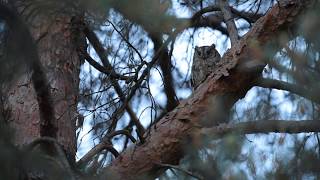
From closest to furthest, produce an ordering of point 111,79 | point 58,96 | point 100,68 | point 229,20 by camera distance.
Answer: point 58,96 < point 111,79 < point 229,20 < point 100,68

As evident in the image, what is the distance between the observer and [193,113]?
119 inches

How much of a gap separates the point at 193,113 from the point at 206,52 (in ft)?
5.91

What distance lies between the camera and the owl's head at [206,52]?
4.75 m

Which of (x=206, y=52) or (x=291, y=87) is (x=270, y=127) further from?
(x=206, y=52)

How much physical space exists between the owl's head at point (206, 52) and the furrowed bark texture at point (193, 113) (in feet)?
5.55

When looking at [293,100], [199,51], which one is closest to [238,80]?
[293,100]

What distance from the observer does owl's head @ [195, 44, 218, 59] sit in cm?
475

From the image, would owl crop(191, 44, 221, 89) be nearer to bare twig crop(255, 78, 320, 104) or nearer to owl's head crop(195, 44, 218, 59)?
owl's head crop(195, 44, 218, 59)

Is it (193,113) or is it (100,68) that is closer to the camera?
(193,113)

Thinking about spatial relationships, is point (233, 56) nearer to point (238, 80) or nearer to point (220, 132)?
point (238, 80)

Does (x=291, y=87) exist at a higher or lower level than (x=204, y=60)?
lower

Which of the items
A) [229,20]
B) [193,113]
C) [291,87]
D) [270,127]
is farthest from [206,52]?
[291,87]

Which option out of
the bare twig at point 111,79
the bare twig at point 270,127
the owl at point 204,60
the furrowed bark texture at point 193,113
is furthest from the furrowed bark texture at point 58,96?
the owl at point 204,60

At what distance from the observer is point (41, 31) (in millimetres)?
2041
